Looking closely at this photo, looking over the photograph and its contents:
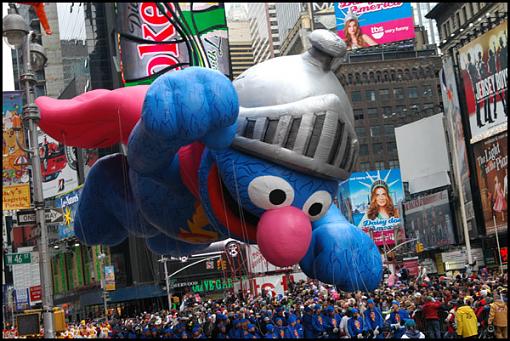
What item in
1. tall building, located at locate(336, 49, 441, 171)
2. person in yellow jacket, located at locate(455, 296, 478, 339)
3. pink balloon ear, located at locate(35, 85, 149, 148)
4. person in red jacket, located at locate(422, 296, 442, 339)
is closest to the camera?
pink balloon ear, located at locate(35, 85, 149, 148)

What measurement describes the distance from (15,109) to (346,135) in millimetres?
22525

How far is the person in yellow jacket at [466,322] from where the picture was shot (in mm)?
17688

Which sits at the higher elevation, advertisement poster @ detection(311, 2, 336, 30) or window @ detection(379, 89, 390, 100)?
advertisement poster @ detection(311, 2, 336, 30)

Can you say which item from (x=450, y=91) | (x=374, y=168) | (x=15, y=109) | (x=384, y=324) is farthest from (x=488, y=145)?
(x=374, y=168)

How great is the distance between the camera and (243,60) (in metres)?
196

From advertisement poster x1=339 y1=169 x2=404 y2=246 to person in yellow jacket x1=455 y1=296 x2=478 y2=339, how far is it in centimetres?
4467

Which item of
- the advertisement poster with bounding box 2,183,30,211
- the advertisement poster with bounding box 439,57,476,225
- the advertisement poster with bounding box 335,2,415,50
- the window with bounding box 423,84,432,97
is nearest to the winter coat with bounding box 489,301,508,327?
the advertisement poster with bounding box 2,183,30,211

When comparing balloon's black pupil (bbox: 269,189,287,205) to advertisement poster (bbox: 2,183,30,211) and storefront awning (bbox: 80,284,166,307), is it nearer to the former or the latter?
advertisement poster (bbox: 2,183,30,211)

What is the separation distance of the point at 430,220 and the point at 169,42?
35.1m

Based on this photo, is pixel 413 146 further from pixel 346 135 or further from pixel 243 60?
pixel 243 60

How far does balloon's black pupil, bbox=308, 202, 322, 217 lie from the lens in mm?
13688

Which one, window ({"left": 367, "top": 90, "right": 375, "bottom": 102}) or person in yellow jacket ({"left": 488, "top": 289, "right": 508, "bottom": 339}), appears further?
window ({"left": 367, "top": 90, "right": 375, "bottom": 102})

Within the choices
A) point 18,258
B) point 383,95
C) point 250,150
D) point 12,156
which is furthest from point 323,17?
point 250,150

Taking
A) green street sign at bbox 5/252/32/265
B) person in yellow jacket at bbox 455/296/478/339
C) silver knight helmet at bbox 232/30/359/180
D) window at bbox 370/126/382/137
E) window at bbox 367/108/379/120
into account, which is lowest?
person in yellow jacket at bbox 455/296/478/339
